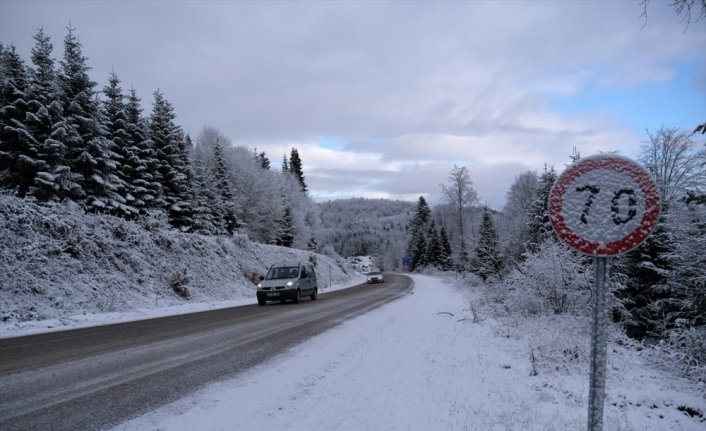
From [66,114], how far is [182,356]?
66.8 ft

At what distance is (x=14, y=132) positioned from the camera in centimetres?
1991

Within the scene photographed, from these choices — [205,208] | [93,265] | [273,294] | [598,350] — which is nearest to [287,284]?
[273,294]

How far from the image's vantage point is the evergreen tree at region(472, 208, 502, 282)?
28.0 m

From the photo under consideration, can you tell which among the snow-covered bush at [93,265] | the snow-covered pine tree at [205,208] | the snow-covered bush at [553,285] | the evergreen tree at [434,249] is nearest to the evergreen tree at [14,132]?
the snow-covered bush at [93,265]

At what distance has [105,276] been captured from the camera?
16391 mm

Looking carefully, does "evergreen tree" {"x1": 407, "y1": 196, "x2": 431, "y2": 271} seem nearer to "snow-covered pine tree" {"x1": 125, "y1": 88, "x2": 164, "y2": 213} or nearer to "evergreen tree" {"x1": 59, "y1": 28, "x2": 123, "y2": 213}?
"snow-covered pine tree" {"x1": 125, "y1": 88, "x2": 164, "y2": 213}

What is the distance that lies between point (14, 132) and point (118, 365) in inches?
751

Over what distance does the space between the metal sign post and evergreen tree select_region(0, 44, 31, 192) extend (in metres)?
23.5

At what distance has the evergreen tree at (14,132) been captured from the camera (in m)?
19.5

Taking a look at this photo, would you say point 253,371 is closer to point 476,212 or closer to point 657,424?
point 657,424

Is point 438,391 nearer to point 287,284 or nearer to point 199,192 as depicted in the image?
point 287,284

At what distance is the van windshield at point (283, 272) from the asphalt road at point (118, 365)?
849 cm

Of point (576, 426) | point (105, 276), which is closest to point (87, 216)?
point (105, 276)

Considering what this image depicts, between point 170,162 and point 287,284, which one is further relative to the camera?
point 170,162
